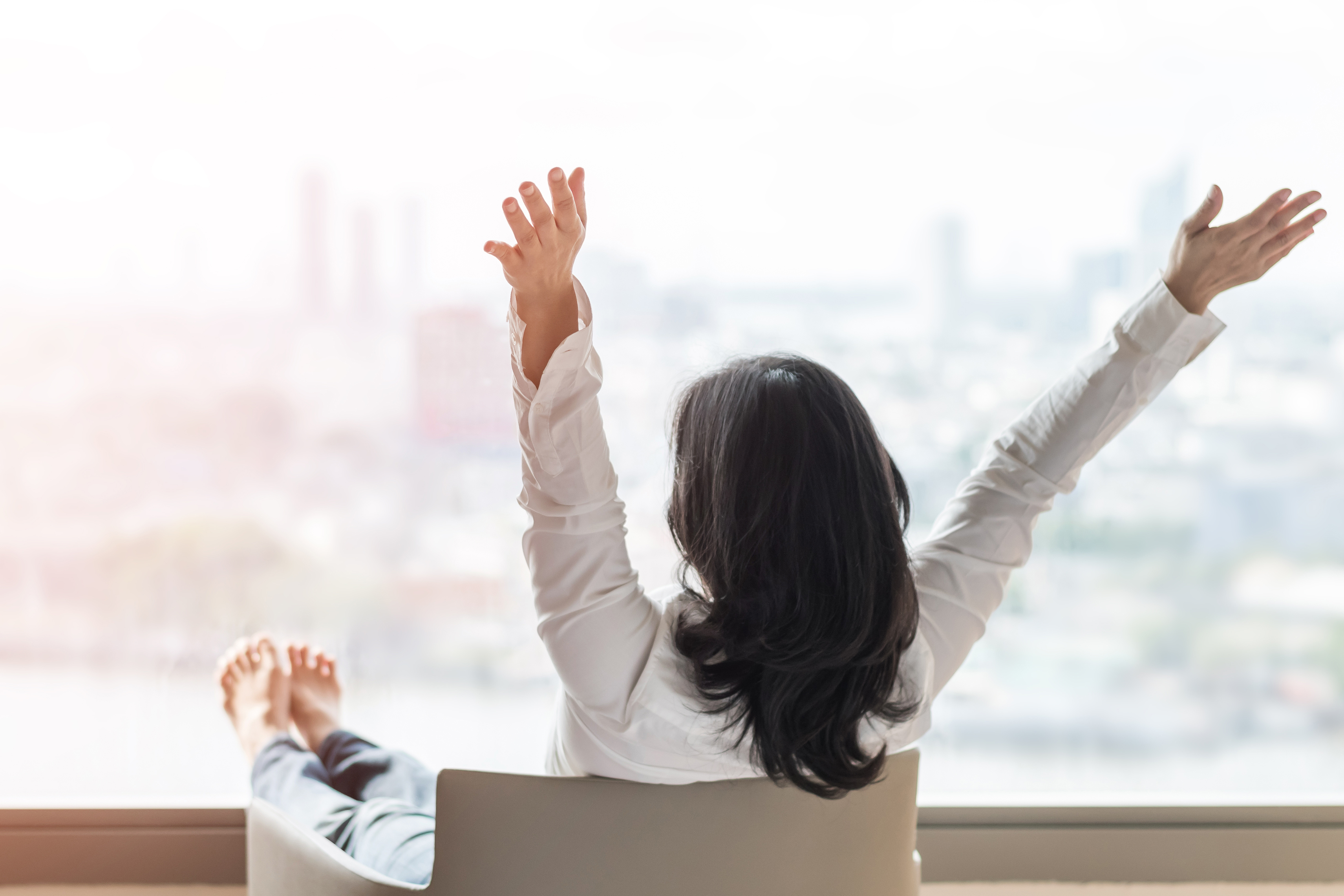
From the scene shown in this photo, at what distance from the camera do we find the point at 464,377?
5.27ft

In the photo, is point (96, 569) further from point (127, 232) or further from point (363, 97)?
point (363, 97)

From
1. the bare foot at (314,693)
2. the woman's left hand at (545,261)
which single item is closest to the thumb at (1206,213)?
the woman's left hand at (545,261)

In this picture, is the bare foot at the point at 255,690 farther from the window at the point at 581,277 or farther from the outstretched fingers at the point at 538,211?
the outstretched fingers at the point at 538,211

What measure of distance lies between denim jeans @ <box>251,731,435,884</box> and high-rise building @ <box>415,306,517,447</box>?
0.53 m

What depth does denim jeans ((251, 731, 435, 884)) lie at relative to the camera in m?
1.19

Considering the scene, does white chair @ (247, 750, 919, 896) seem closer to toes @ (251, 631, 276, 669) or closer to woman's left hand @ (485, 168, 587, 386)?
woman's left hand @ (485, 168, 587, 386)

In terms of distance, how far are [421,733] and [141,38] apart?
1.29 meters

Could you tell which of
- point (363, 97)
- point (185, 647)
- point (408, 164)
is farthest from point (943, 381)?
point (185, 647)

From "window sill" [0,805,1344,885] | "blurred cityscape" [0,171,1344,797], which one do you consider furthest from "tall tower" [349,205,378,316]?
"window sill" [0,805,1344,885]

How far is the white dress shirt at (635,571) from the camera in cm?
93

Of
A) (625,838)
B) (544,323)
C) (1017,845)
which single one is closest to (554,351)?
(544,323)

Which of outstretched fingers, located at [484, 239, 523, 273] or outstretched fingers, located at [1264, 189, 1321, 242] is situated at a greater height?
outstretched fingers, located at [1264, 189, 1321, 242]

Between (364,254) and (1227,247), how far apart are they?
1288 mm

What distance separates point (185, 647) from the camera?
65.5 inches
